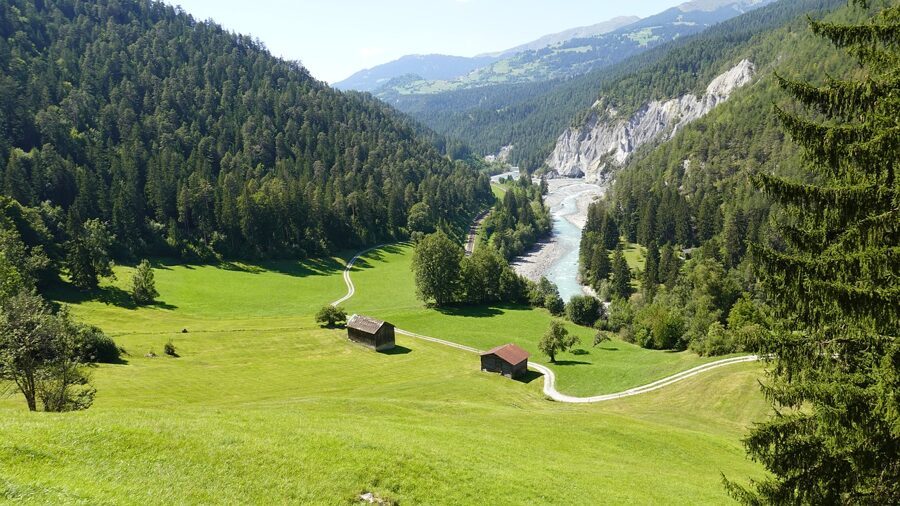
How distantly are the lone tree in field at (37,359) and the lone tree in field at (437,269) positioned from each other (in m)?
73.3

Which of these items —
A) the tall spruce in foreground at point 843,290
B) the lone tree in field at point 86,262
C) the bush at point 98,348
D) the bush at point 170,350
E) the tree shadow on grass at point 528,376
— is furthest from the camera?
the lone tree in field at point 86,262

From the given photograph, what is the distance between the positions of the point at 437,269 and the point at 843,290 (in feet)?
302

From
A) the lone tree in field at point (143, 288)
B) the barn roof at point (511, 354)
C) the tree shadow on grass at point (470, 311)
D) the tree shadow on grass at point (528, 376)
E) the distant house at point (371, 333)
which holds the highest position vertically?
the lone tree in field at point (143, 288)

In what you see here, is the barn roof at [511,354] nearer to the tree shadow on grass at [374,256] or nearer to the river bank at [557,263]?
the river bank at [557,263]

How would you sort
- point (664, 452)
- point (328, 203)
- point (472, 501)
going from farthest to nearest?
point (328, 203) < point (664, 452) < point (472, 501)

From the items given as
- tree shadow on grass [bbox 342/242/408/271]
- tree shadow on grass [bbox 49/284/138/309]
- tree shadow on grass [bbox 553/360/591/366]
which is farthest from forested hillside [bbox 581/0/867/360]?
tree shadow on grass [bbox 49/284/138/309]

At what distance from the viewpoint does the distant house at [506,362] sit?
65.8 meters

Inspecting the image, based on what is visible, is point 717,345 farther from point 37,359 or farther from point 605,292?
point 37,359

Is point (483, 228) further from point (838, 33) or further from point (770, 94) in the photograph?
point (838, 33)

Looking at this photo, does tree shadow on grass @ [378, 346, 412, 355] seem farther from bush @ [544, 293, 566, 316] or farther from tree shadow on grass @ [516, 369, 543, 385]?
bush @ [544, 293, 566, 316]

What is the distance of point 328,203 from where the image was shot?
15175 cm

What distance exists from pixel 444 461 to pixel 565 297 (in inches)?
4126

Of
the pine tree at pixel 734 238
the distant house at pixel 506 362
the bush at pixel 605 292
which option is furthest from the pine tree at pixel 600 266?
the distant house at pixel 506 362

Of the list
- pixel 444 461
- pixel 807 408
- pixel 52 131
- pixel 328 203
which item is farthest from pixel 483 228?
pixel 444 461
